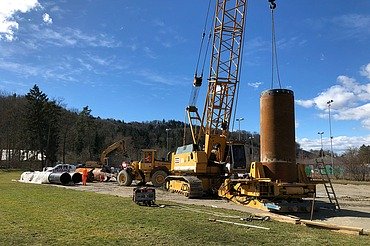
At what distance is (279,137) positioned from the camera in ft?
51.6

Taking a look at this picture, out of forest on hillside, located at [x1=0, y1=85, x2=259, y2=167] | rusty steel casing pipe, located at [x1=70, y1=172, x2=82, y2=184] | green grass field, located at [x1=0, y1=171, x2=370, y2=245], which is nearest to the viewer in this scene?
green grass field, located at [x1=0, y1=171, x2=370, y2=245]

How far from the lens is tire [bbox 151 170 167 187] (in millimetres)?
29609

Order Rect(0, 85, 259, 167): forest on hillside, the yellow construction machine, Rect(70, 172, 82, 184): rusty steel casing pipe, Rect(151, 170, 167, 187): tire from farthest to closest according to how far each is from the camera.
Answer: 1. Rect(0, 85, 259, 167): forest on hillside
2. Rect(70, 172, 82, 184): rusty steel casing pipe
3. the yellow construction machine
4. Rect(151, 170, 167, 187): tire

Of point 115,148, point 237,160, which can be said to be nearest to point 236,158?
point 237,160

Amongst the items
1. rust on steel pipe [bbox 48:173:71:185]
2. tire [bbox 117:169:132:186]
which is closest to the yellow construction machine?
tire [bbox 117:169:132:186]

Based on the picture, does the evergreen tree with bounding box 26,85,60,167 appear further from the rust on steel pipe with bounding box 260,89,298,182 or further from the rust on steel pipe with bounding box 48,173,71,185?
the rust on steel pipe with bounding box 260,89,298,182

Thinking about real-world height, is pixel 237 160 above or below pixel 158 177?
above

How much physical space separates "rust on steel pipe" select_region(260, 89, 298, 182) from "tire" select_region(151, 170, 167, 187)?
1464 cm

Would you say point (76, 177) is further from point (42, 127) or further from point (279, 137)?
point (42, 127)

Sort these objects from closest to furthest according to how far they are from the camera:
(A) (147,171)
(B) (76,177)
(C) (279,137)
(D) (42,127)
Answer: (C) (279,137)
(A) (147,171)
(B) (76,177)
(D) (42,127)

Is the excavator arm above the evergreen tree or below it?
below

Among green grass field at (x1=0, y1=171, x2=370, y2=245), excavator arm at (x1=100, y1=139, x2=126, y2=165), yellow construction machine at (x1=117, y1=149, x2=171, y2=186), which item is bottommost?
green grass field at (x1=0, y1=171, x2=370, y2=245)

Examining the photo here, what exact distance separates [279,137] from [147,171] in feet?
55.5

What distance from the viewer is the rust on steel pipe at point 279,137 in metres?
15.8
